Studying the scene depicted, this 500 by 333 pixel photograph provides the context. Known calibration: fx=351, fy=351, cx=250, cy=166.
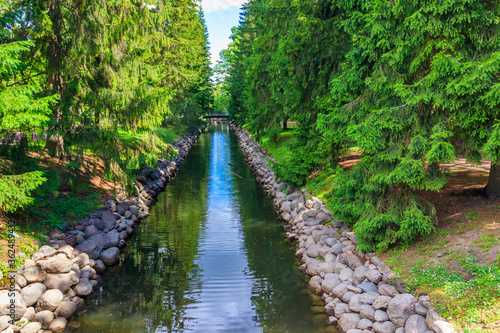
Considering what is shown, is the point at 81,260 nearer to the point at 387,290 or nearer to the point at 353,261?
the point at 353,261

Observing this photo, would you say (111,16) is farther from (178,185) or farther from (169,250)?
(178,185)

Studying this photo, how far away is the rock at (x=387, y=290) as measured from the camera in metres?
7.52

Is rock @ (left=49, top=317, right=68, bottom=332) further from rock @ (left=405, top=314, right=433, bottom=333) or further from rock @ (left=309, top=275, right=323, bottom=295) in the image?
rock @ (left=405, top=314, right=433, bottom=333)

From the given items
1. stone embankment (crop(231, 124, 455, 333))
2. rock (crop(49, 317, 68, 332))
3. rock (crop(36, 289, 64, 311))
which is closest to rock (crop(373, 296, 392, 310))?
stone embankment (crop(231, 124, 455, 333))

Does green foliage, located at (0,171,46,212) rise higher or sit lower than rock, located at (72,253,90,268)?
higher

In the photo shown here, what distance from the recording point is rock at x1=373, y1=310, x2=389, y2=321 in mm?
7105

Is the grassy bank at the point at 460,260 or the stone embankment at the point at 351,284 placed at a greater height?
the grassy bank at the point at 460,260

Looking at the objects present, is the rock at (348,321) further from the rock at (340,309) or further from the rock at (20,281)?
the rock at (20,281)

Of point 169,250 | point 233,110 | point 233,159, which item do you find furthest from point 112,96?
point 233,110

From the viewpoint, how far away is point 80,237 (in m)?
10.5

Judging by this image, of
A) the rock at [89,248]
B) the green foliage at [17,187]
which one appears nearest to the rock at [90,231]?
the rock at [89,248]

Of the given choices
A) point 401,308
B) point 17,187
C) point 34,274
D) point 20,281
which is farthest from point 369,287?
point 17,187

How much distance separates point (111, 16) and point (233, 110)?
3474 centimetres

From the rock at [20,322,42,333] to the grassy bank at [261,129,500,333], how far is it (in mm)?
7818
